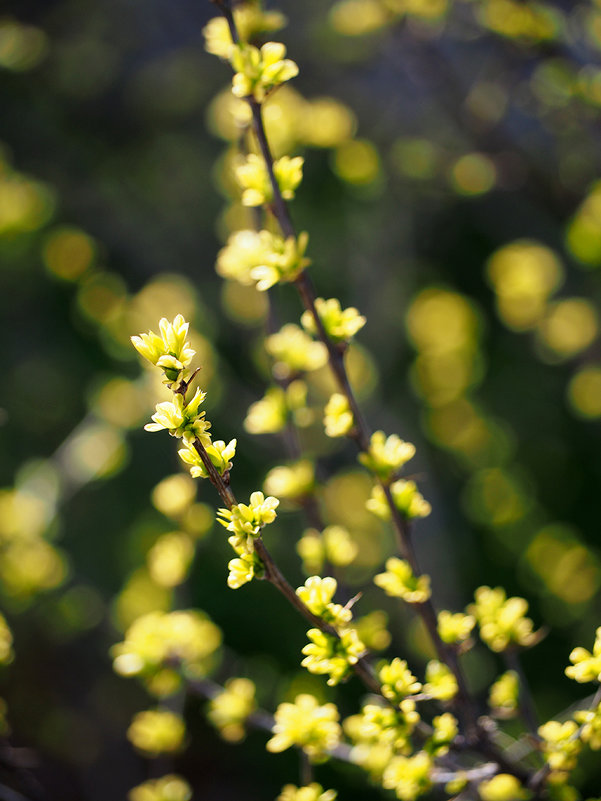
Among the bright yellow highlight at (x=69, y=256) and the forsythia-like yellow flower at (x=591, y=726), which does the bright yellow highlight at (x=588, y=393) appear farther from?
the bright yellow highlight at (x=69, y=256)

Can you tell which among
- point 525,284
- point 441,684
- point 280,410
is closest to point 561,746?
point 441,684

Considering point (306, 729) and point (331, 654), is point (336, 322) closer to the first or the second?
point (331, 654)

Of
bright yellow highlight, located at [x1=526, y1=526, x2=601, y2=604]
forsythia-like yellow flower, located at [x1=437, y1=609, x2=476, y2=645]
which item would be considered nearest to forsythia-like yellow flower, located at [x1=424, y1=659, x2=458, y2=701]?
forsythia-like yellow flower, located at [x1=437, y1=609, x2=476, y2=645]

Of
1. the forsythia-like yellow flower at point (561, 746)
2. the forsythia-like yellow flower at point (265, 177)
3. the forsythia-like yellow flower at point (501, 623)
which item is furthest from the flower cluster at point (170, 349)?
the forsythia-like yellow flower at point (561, 746)

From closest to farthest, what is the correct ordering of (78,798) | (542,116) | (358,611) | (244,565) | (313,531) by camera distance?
(244,565) < (313,531) < (542,116) < (358,611) < (78,798)

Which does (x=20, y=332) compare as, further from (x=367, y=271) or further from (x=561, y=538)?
(x=561, y=538)

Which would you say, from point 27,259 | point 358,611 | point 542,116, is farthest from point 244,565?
point 27,259

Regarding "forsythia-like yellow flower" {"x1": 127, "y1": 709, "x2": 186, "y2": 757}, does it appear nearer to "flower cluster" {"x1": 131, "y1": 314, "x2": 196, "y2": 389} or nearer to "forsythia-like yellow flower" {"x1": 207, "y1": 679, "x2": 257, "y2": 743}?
"forsythia-like yellow flower" {"x1": 207, "y1": 679, "x2": 257, "y2": 743}
